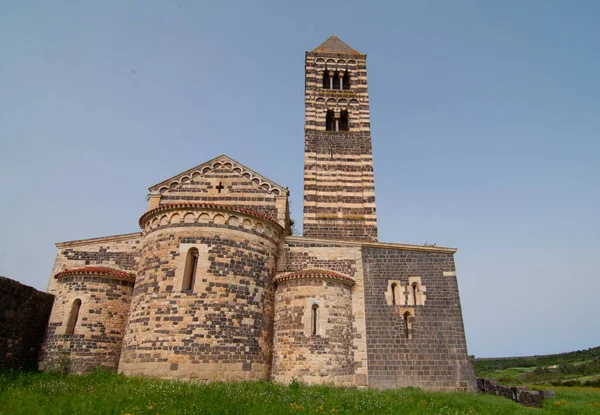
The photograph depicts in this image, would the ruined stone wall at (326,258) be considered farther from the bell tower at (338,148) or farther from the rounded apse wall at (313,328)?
the bell tower at (338,148)

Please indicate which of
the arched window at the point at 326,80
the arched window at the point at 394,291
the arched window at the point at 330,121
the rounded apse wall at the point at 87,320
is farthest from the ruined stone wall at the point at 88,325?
the arched window at the point at 326,80

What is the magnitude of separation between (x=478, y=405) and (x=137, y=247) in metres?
14.8

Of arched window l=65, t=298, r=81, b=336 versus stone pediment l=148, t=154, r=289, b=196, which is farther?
stone pediment l=148, t=154, r=289, b=196

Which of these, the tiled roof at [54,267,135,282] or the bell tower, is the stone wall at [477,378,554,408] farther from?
the tiled roof at [54,267,135,282]

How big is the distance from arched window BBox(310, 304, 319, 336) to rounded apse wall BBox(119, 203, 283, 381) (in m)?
1.74

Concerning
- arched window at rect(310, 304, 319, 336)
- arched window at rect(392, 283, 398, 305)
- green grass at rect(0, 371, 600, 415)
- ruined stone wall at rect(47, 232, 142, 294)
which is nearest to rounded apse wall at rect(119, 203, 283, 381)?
green grass at rect(0, 371, 600, 415)

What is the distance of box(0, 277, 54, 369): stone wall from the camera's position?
14.1 m

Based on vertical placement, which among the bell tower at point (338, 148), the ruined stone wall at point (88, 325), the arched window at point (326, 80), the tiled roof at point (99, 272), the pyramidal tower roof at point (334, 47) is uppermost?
the pyramidal tower roof at point (334, 47)

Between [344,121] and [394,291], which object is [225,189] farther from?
[344,121]

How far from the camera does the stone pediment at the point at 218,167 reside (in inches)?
722

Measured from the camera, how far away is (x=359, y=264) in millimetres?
16594

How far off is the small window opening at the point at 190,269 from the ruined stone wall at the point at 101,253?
430 centimetres

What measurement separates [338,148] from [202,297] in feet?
45.7

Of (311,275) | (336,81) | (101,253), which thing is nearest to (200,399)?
(311,275)
